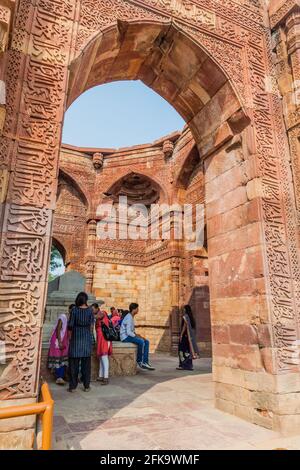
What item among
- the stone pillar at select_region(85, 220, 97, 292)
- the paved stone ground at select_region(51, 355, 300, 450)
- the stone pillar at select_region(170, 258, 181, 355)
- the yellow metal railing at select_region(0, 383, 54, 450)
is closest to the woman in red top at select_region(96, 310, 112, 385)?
the paved stone ground at select_region(51, 355, 300, 450)

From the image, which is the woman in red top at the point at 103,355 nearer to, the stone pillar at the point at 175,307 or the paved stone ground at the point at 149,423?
the paved stone ground at the point at 149,423

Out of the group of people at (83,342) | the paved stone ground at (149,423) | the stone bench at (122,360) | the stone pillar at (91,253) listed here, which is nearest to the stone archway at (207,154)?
the paved stone ground at (149,423)

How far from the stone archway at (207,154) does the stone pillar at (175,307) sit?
22.8 feet

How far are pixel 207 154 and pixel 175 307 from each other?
7.48 meters

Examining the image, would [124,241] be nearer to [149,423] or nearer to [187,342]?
[187,342]

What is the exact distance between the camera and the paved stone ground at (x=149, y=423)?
8.75ft

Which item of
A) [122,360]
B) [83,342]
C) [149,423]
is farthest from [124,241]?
[149,423]

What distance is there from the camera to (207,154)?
516cm

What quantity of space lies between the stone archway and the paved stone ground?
0.42m

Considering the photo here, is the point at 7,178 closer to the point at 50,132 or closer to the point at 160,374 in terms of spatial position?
the point at 50,132

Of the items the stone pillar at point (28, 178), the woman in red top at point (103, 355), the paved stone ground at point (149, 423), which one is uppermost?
the stone pillar at point (28, 178)

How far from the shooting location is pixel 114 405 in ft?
12.7

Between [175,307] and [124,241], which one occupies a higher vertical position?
→ [124,241]

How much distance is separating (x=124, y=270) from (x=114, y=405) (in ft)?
32.9
